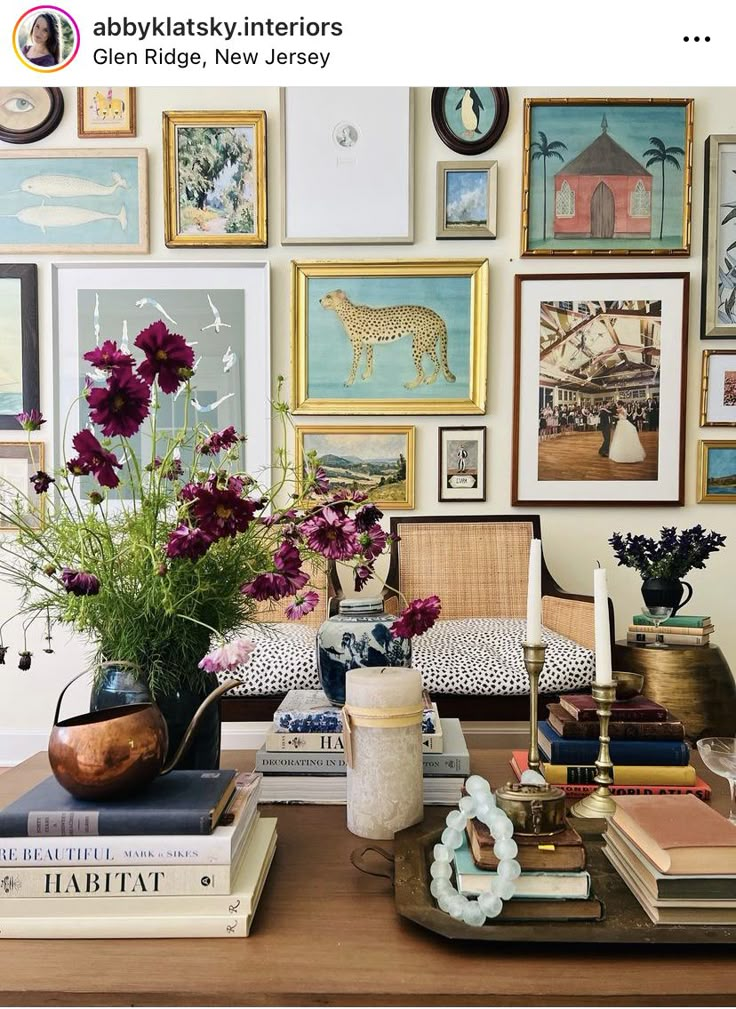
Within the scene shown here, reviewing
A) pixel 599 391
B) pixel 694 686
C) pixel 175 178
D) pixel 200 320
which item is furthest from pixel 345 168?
pixel 694 686

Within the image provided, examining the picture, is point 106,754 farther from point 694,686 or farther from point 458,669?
point 694,686

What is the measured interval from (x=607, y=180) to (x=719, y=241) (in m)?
0.54

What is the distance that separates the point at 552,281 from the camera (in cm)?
327

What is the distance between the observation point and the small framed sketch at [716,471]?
3291 mm

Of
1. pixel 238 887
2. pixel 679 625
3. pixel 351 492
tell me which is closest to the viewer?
pixel 238 887

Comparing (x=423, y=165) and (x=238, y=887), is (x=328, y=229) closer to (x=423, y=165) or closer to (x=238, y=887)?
(x=423, y=165)

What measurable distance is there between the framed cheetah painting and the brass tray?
2539 millimetres

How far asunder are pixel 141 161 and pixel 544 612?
2531 mm

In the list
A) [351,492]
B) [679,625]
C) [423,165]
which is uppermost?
[423,165]

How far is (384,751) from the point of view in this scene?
1.01 metres

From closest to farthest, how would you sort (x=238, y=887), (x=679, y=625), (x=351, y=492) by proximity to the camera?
(x=238, y=887)
(x=351, y=492)
(x=679, y=625)

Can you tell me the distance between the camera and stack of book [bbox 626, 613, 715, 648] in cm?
264
